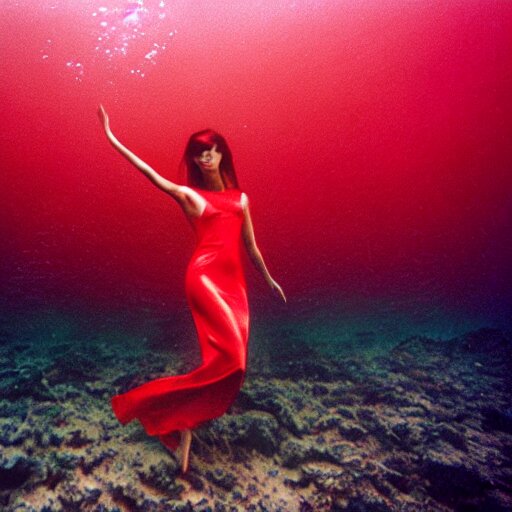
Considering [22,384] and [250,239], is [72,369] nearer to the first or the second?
[22,384]

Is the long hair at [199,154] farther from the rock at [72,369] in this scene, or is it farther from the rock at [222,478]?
the rock at [72,369]

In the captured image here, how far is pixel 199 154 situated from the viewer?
1.86 m

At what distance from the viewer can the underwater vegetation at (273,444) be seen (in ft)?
5.26

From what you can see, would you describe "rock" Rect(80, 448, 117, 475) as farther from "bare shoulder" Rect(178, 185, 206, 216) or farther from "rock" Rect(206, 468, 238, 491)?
"bare shoulder" Rect(178, 185, 206, 216)

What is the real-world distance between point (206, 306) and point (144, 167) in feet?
2.56

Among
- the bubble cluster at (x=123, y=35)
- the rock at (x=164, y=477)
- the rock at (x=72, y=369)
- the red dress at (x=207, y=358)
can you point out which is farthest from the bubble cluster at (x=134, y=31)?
the rock at (x=164, y=477)

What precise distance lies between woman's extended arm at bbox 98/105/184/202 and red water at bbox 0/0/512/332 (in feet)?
3.94

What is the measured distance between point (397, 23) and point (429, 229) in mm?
2287

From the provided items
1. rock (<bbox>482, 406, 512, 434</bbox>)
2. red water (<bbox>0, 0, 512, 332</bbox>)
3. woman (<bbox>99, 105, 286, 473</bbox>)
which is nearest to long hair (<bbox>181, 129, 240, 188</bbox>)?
Result: woman (<bbox>99, 105, 286, 473</bbox>)

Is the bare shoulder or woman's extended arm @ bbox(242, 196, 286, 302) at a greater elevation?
the bare shoulder

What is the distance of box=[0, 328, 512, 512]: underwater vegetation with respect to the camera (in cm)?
160

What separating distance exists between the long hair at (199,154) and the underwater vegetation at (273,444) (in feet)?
4.87

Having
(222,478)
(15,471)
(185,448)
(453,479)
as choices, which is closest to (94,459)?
(15,471)

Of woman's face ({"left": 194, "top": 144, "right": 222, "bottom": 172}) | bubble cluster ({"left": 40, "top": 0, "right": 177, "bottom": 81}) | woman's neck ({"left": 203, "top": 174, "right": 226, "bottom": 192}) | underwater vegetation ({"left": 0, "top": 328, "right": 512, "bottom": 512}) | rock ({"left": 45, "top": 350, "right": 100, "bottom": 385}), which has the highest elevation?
bubble cluster ({"left": 40, "top": 0, "right": 177, "bottom": 81})
